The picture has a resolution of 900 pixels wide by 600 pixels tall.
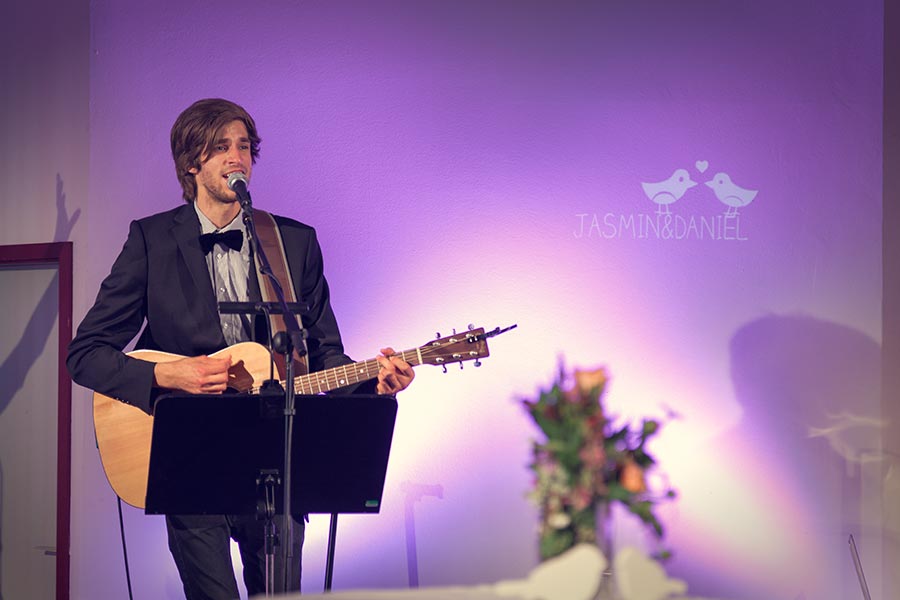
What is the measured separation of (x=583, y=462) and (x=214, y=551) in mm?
2504

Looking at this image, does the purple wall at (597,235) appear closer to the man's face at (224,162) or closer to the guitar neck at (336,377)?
the man's face at (224,162)

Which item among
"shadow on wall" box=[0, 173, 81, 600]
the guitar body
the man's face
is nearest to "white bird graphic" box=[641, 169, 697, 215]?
the man's face

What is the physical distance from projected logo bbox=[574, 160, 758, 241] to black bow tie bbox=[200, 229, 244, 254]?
1712 millimetres

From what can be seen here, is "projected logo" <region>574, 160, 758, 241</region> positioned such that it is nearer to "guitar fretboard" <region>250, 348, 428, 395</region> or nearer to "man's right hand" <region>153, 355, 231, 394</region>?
"guitar fretboard" <region>250, 348, 428, 395</region>

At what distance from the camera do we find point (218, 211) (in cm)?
400

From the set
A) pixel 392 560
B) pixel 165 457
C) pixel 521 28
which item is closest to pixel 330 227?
pixel 521 28

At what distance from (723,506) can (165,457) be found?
261 cm

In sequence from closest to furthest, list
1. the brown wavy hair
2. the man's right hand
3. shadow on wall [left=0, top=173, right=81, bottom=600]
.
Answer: the man's right hand < the brown wavy hair < shadow on wall [left=0, top=173, right=81, bottom=600]

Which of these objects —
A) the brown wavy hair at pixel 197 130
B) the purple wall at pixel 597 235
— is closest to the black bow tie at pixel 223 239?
the brown wavy hair at pixel 197 130

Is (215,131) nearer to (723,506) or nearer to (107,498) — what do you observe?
(107,498)

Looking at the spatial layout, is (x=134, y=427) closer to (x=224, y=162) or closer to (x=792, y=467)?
(x=224, y=162)

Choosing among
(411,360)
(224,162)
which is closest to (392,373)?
(411,360)

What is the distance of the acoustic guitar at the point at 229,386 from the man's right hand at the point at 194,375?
10cm

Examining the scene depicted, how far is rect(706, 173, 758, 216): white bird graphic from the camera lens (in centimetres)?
457
